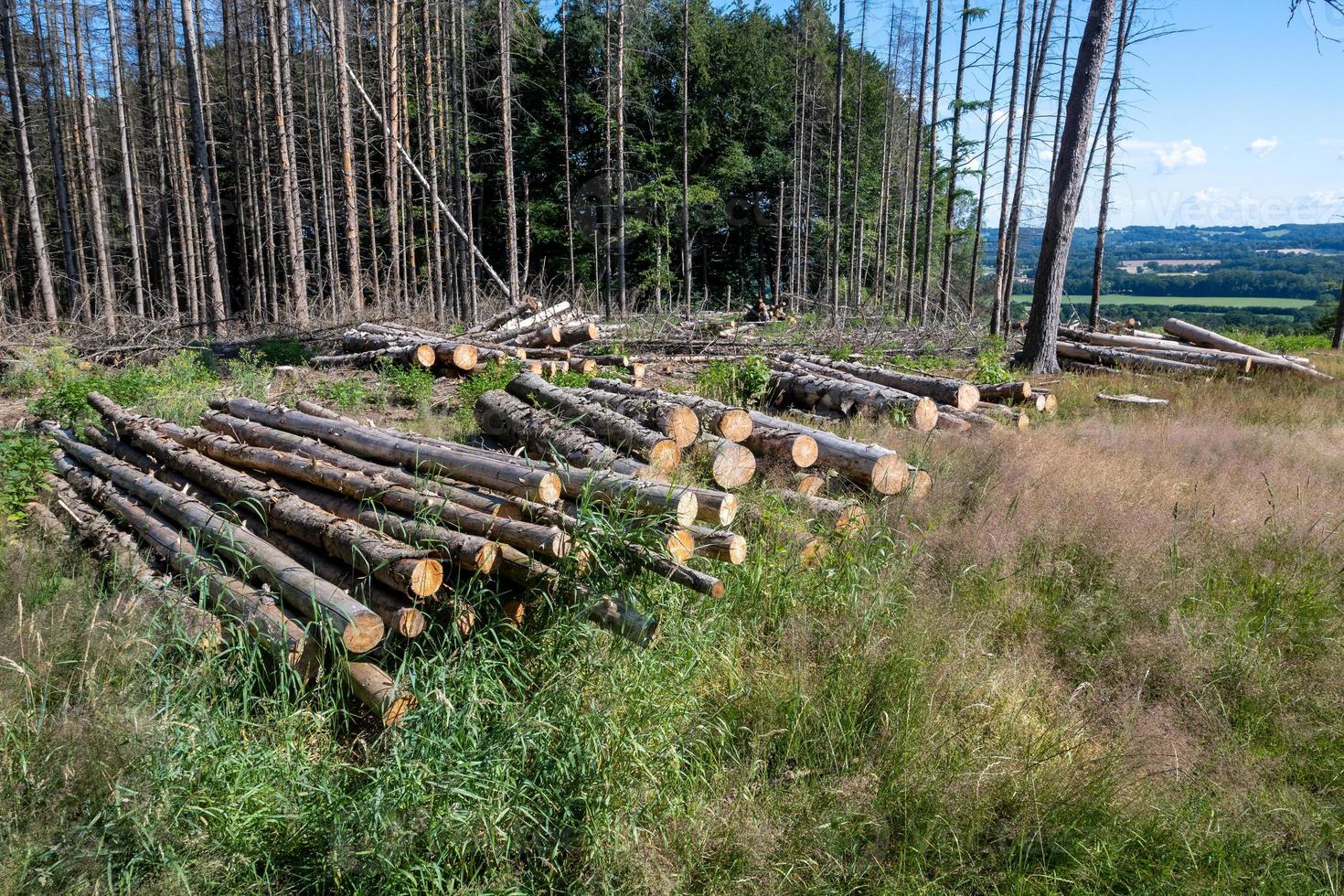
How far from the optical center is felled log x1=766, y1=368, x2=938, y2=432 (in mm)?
8117

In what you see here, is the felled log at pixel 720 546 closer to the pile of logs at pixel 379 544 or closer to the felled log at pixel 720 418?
the pile of logs at pixel 379 544

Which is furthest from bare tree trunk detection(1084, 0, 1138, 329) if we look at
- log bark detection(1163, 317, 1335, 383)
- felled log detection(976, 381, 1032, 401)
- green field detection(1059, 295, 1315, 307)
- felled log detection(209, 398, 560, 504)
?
green field detection(1059, 295, 1315, 307)

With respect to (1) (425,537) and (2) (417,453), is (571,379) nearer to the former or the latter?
(2) (417,453)

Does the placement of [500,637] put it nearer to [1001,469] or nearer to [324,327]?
[1001,469]

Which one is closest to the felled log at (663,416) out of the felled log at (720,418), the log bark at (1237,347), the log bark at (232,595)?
the felled log at (720,418)

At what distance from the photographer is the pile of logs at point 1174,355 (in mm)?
11328

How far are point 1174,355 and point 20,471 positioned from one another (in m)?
14.7

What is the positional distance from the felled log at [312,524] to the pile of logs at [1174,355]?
11.7 m

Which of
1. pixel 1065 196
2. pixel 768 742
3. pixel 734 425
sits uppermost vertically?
pixel 1065 196

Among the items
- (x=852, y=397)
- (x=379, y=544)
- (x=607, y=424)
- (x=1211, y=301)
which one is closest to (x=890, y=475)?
(x=607, y=424)

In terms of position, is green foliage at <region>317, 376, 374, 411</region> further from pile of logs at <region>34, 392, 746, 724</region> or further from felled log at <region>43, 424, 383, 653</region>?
pile of logs at <region>34, 392, 746, 724</region>

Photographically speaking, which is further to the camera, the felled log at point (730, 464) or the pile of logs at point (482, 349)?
the pile of logs at point (482, 349)

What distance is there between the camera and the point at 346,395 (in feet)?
30.3

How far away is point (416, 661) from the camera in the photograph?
3596 millimetres
